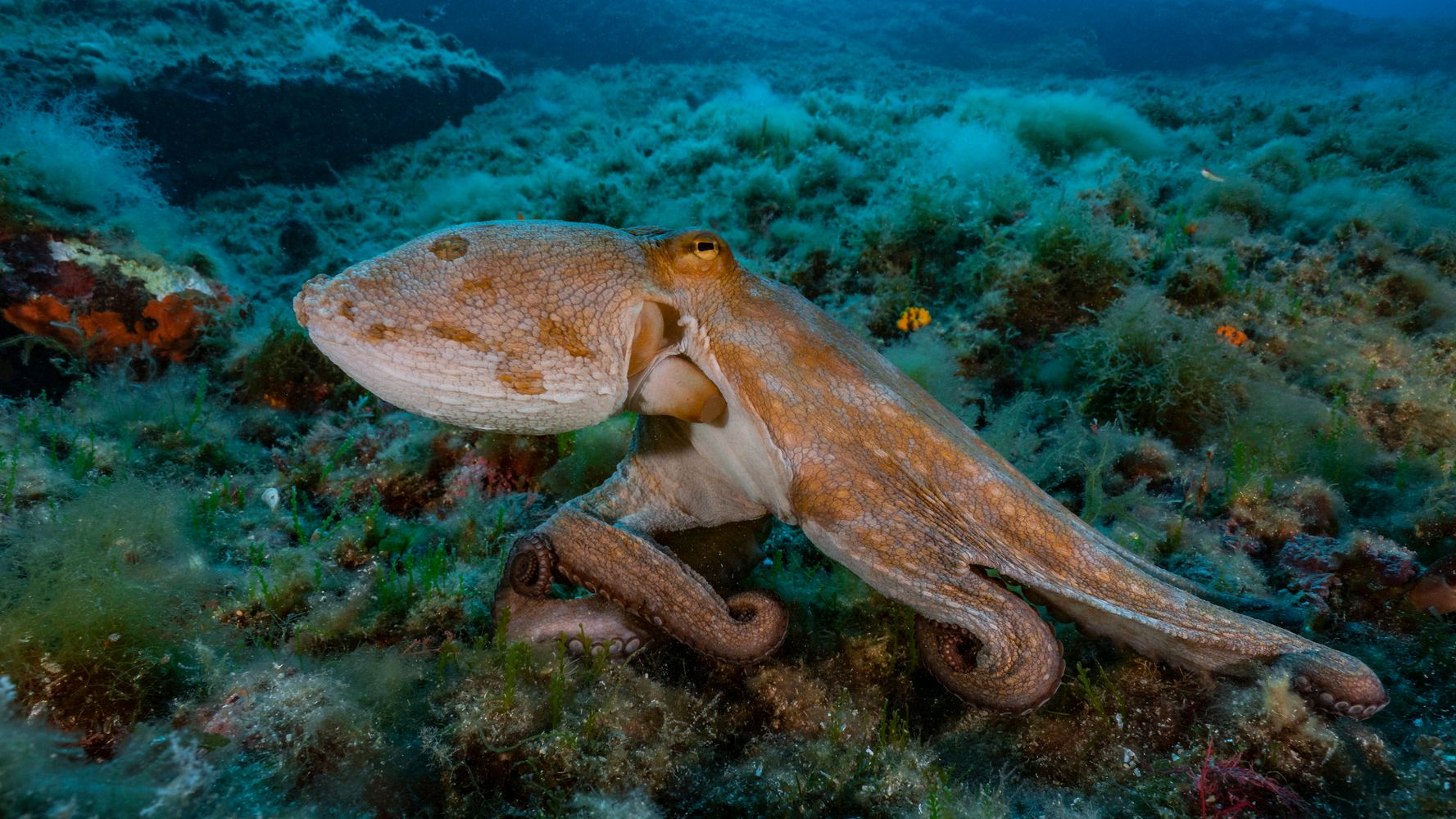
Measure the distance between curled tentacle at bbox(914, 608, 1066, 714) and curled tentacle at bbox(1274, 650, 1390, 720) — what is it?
0.72m

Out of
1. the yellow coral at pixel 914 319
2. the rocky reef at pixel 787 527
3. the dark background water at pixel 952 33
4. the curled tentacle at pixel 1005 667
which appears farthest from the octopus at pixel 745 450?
the dark background water at pixel 952 33

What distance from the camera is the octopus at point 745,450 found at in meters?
1.83

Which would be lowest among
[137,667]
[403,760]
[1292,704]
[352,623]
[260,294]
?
[260,294]

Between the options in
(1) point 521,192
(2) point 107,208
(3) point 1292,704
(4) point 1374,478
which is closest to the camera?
(3) point 1292,704

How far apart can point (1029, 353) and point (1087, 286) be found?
837mm

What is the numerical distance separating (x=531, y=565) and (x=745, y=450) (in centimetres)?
84

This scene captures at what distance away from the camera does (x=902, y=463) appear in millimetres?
1974

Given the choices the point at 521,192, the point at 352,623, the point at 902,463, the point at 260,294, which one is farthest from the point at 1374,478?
the point at 260,294

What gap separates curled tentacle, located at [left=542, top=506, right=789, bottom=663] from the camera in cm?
201

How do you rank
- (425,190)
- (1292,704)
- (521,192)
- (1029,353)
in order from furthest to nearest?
(425,190) → (521,192) → (1029,353) → (1292,704)

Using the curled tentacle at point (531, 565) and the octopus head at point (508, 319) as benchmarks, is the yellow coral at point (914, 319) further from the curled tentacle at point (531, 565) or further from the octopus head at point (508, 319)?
the curled tentacle at point (531, 565)

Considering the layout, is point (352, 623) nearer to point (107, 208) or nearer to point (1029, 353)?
point (1029, 353)

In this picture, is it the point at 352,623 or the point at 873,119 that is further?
the point at 873,119

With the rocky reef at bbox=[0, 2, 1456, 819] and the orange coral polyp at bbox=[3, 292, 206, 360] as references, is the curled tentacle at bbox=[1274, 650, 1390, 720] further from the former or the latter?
the orange coral polyp at bbox=[3, 292, 206, 360]
